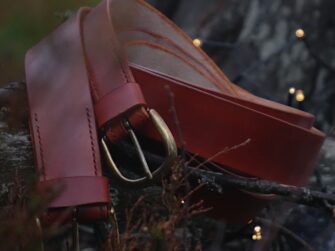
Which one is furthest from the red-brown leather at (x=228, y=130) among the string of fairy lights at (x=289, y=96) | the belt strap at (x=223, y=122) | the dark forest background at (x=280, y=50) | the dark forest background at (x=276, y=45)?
the dark forest background at (x=276, y=45)

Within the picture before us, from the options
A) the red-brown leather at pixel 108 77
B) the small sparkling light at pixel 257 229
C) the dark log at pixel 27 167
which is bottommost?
the small sparkling light at pixel 257 229

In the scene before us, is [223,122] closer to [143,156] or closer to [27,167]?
[143,156]

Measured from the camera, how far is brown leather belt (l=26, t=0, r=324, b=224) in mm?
1130

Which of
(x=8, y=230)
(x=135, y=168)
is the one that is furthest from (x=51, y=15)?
(x=135, y=168)

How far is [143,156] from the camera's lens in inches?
45.5

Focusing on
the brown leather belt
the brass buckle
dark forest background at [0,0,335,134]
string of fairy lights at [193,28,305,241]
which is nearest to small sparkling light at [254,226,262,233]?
string of fairy lights at [193,28,305,241]

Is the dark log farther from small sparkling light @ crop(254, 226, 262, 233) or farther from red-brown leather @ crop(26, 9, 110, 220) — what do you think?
small sparkling light @ crop(254, 226, 262, 233)

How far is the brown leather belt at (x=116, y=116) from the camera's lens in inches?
44.5

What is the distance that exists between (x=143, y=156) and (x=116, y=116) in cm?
7

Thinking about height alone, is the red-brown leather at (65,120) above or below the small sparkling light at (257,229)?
above

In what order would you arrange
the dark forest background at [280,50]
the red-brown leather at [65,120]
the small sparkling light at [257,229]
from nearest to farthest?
the red-brown leather at [65,120] → the small sparkling light at [257,229] → the dark forest background at [280,50]

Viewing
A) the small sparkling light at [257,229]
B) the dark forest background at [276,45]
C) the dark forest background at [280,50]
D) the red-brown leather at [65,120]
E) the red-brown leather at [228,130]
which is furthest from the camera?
the dark forest background at [276,45]

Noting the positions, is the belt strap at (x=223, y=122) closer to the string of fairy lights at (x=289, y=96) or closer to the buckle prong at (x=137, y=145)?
the buckle prong at (x=137, y=145)

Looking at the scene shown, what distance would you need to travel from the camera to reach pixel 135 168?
49.4 inches
